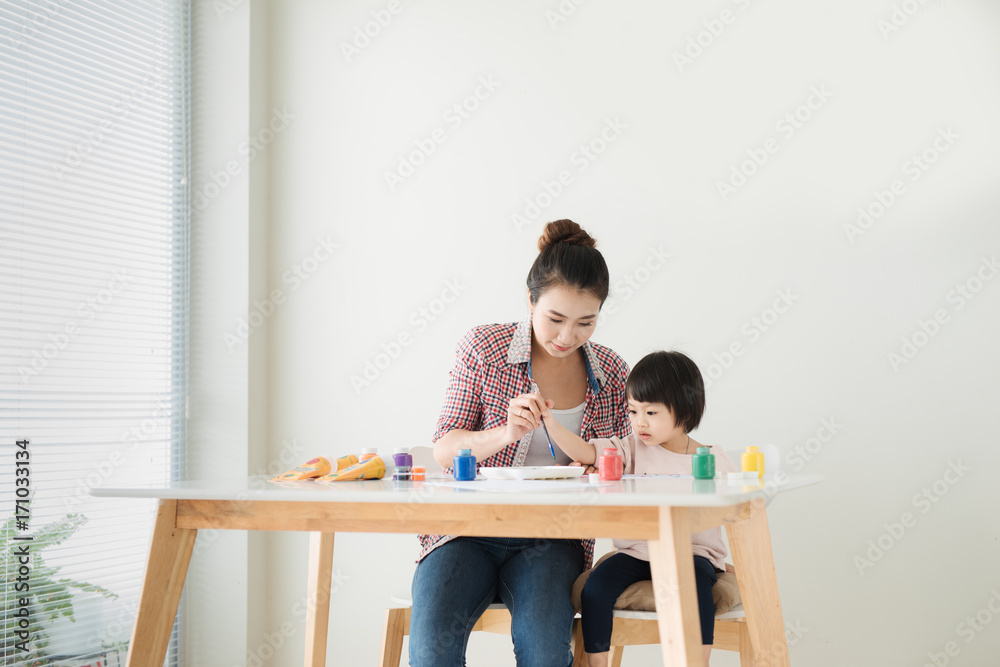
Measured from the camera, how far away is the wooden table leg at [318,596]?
2053 millimetres

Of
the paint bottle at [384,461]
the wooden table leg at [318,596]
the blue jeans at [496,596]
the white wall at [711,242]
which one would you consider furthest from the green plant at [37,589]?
the blue jeans at [496,596]

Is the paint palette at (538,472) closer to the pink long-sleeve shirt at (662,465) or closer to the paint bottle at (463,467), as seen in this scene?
the paint bottle at (463,467)

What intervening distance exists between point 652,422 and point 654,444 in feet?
0.25

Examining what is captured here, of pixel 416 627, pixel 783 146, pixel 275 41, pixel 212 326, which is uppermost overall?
pixel 275 41

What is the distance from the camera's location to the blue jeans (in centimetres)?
156

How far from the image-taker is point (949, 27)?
240 centimetres

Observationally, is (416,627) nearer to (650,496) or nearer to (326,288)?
(650,496)

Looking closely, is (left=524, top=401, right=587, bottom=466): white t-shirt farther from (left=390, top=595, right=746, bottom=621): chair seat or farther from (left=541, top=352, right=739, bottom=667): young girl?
(left=390, top=595, right=746, bottom=621): chair seat

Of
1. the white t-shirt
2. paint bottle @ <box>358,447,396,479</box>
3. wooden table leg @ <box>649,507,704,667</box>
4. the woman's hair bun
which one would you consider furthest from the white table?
the woman's hair bun

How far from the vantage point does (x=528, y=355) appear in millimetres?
1993

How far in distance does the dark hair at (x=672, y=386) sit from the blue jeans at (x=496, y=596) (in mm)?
382

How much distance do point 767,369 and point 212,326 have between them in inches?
73.5

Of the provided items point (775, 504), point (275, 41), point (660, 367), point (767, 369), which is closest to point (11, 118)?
point (275, 41)

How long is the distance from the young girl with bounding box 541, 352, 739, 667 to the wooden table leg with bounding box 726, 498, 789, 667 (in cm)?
10
